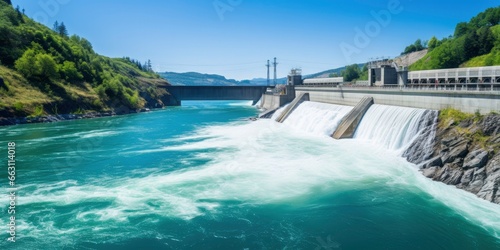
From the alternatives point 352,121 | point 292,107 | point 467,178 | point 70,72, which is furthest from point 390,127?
point 70,72

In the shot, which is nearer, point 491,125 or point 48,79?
point 491,125

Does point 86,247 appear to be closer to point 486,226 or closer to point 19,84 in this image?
point 486,226

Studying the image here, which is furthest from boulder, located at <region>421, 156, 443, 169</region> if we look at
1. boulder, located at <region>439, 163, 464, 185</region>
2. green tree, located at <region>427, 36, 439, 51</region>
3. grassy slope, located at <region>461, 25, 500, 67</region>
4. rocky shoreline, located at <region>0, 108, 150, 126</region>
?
green tree, located at <region>427, 36, 439, 51</region>

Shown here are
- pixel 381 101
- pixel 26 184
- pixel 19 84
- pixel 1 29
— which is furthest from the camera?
pixel 1 29

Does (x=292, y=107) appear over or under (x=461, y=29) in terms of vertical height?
under

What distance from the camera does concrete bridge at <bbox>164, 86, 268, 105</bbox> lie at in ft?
377

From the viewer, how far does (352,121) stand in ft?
139

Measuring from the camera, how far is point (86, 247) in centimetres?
1554

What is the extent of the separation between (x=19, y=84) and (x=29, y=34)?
28.0 metres

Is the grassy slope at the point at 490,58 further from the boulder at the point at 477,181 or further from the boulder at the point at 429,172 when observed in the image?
the boulder at the point at 477,181

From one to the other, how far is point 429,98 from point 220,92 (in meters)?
86.0

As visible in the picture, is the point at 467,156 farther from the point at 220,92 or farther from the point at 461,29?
the point at 461,29

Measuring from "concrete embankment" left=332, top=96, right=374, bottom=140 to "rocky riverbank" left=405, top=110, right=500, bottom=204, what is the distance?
41.8 ft

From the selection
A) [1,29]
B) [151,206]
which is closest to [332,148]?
[151,206]
